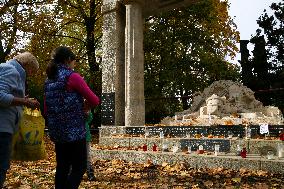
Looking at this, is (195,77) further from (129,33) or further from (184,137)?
(184,137)

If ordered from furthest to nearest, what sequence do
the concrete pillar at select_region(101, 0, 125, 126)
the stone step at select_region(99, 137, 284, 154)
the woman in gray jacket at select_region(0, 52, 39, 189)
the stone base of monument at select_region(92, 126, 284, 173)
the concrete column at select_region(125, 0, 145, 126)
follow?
the concrete pillar at select_region(101, 0, 125, 126) < the concrete column at select_region(125, 0, 145, 126) < the stone step at select_region(99, 137, 284, 154) < the stone base of monument at select_region(92, 126, 284, 173) < the woman in gray jacket at select_region(0, 52, 39, 189)

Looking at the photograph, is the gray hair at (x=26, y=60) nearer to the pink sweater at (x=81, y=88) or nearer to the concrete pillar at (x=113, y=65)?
the pink sweater at (x=81, y=88)

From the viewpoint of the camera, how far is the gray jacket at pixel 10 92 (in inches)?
117

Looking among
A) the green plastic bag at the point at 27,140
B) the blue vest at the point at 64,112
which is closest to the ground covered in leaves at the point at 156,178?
the green plastic bag at the point at 27,140

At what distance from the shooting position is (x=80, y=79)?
330 centimetres

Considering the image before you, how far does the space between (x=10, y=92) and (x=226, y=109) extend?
721 centimetres

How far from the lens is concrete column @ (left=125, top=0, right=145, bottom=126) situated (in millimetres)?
10141

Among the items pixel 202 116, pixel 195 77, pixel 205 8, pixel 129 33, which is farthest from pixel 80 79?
pixel 205 8

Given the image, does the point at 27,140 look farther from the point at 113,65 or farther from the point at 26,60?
the point at 113,65

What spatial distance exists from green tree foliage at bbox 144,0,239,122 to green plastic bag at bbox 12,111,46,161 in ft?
44.3

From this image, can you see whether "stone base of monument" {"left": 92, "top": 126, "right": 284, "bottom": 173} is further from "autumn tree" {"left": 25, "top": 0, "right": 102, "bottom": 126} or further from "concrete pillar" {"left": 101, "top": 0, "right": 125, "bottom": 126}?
"autumn tree" {"left": 25, "top": 0, "right": 102, "bottom": 126}

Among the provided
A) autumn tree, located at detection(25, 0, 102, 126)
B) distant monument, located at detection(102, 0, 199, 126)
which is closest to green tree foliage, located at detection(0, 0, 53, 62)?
autumn tree, located at detection(25, 0, 102, 126)

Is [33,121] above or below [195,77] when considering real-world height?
below

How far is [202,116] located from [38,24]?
12.4m
